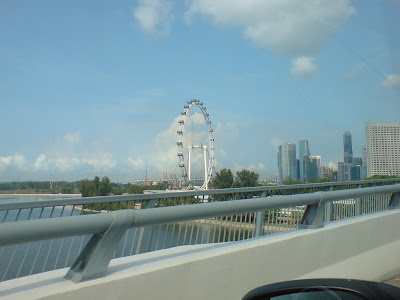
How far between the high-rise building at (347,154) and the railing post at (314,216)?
71.3 feet

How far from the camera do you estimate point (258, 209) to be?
4.41 metres

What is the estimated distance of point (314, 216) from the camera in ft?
17.6

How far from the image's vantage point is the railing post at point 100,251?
2963 millimetres

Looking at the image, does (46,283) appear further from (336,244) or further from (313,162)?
(313,162)

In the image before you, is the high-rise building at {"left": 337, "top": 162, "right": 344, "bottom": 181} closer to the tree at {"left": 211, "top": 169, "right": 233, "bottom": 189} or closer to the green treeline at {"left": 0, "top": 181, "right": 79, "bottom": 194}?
the tree at {"left": 211, "top": 169, "right": 233, "bottom": 189}

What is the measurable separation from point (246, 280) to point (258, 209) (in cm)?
75

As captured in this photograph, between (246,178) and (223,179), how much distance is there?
0.93 meters

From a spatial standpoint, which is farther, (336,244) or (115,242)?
(336,244)

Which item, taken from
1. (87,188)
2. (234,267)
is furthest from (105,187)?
(234,267)

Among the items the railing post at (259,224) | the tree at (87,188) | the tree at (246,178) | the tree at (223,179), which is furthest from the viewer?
the tree at (223,179)

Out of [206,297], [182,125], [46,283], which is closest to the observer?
[46,283]

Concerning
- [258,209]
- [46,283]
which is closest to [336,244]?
[258,209]

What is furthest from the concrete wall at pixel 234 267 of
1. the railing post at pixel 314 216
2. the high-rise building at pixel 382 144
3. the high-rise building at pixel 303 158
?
the high-rise building at pixel 382 144

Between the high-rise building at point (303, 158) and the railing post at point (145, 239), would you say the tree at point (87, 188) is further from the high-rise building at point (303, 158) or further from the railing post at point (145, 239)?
the high-rise building at point (303, 158)
